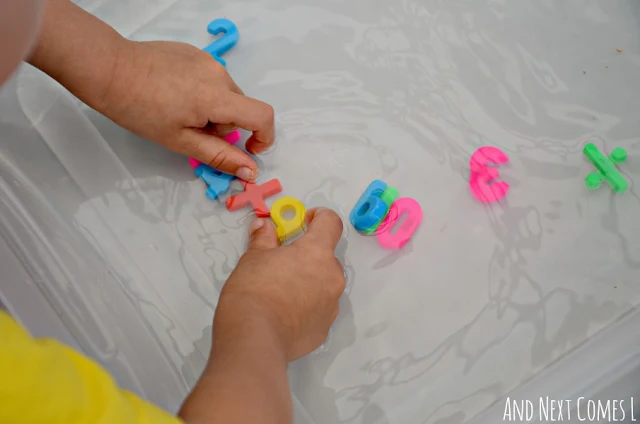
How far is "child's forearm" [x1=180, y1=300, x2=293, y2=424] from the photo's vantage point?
43cm

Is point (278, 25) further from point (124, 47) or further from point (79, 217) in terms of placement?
point (79, 217)

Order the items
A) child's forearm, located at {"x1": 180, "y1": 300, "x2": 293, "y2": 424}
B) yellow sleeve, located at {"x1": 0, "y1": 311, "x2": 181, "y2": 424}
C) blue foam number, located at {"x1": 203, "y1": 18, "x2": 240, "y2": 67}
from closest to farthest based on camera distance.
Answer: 1. yellow sleeve, located at {"x1": 0, "y1": 311, "x2": 181, "y2": 424}
2. child's forearm, located at {"x1": 180, "y1": 300, "x2": 293, "y2": 424}
3. blue foam number, located at {"x1": 203, "y1": 18, "x2": 240, "y2": 67}

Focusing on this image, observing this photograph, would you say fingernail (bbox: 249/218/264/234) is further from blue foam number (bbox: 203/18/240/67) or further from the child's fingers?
blue foam number (bbox: 203/18/240/67)

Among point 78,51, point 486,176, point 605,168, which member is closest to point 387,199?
point 486,176

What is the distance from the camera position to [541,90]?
0.73m

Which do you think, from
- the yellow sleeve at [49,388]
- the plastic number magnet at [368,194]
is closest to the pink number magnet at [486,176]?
the plastic number magnet at [368,194]

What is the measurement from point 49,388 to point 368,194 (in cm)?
41

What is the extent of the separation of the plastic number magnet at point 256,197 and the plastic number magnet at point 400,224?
0.13 meters

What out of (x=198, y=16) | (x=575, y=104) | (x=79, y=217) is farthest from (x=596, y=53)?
(x=79, y=217)

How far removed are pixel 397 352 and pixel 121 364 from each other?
0.92 ft

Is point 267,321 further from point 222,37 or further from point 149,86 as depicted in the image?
point 222,37

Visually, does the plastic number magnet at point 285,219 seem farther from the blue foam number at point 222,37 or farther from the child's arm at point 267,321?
the blue foam number at point 222,37

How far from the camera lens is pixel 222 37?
785mm

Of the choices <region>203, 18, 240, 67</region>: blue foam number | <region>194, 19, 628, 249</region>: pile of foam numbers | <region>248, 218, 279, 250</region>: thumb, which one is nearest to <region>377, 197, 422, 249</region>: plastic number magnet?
<region>194, 19, 628, 249</region>: pile of foam numbers
